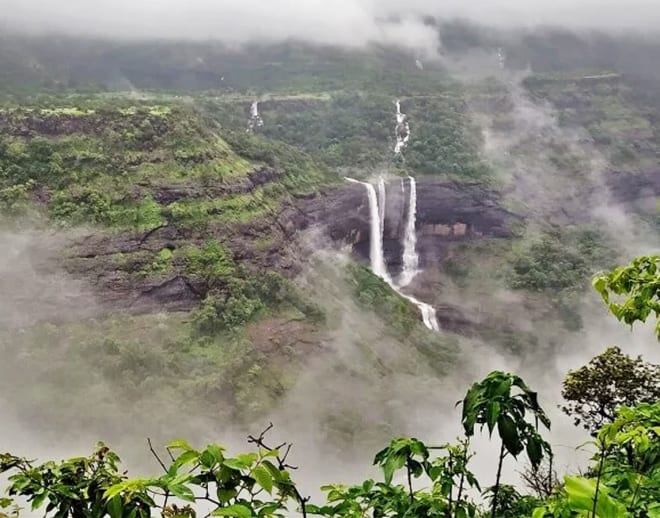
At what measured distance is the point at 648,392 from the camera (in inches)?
486

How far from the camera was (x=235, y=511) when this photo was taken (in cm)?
206

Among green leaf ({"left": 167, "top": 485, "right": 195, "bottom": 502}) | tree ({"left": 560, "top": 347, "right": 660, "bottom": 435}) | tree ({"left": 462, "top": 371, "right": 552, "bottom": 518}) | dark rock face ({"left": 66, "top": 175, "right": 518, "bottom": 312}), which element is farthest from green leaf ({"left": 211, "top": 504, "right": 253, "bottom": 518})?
dark rock face ({"left": 66, "top": 175, "right": 518, "bottom": 312})

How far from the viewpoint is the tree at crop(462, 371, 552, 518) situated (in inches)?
105

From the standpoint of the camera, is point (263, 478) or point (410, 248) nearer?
point (263, 478)

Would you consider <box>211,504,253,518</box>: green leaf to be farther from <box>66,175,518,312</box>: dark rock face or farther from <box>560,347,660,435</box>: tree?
<box>66,175,518,312</box>: dark rock face

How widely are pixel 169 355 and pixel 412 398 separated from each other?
15348 mm

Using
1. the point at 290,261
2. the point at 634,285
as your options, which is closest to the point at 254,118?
the point at 290,261

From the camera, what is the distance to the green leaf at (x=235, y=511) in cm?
203

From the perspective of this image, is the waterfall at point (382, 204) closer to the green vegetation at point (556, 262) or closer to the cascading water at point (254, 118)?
the green vegetation at point (556, 262)

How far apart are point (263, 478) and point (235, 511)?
0.14 meters

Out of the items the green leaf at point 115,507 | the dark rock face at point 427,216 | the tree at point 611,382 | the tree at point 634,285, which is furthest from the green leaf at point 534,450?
the dark rock face at point 427,216

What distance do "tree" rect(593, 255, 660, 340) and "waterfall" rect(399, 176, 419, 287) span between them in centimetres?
5501

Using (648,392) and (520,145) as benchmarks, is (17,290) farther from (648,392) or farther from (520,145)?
(520,145)

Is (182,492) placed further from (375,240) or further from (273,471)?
(375,240)
